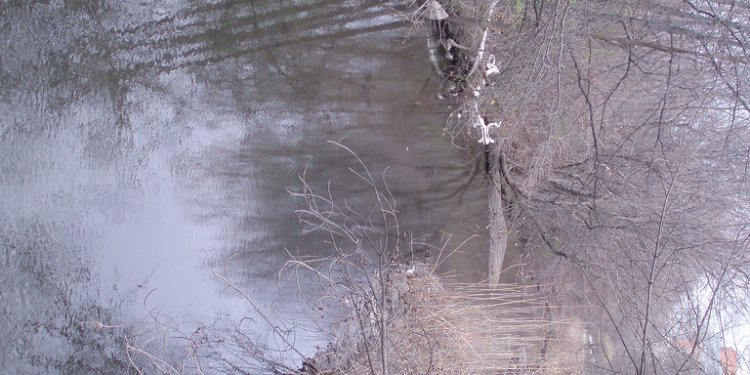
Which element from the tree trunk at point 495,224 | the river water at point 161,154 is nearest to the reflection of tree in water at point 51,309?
the river water at point 161,154

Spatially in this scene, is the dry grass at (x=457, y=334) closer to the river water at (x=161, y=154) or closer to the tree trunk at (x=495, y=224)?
the tree trunk at (x=495, y=224)

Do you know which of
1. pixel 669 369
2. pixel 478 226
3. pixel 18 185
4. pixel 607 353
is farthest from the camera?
pixel 478 226

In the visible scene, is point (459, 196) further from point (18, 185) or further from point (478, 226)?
point (18, 185)

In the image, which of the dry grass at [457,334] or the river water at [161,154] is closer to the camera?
the dry grass at [457,334]

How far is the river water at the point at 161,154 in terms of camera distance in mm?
4273

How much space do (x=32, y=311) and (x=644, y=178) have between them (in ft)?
15.0

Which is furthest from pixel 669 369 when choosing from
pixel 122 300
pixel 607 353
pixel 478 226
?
pixel 122 300

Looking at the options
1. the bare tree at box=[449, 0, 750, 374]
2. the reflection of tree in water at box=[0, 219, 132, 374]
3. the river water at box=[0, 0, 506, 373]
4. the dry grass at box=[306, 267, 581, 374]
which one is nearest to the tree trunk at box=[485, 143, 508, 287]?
the bare tree at box=[449, 0, 750, 374]

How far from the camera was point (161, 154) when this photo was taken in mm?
4383

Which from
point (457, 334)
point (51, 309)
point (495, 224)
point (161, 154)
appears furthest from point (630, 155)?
point (51, 309)

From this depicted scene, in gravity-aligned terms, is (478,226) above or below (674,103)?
below

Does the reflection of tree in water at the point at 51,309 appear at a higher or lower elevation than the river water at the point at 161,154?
lower

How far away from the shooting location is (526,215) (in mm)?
4891

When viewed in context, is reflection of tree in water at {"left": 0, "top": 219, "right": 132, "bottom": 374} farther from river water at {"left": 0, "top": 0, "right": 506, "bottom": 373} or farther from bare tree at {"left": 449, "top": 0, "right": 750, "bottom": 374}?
bare tree at {"left": 449, "top": 0, "right": 750, "bottom": 374}
